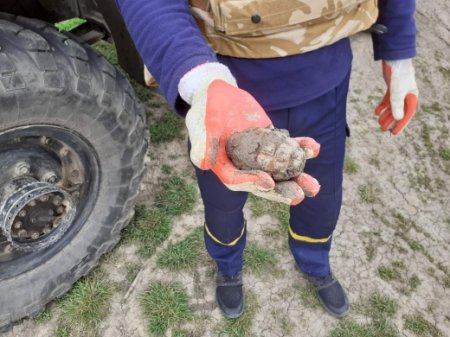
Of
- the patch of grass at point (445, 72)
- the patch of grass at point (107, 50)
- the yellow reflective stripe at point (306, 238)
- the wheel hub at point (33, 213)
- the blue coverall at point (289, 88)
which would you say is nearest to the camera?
the blue coverall at point (289, 88)

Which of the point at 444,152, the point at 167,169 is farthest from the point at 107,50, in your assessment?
the point at 444,152

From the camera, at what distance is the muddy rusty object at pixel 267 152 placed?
1037mm

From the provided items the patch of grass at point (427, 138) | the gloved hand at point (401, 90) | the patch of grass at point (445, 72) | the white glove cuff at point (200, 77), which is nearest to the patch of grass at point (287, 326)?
the gloved hand at point (401, 90)

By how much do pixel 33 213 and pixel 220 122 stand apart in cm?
107

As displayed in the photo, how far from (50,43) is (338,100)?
0.96 meters

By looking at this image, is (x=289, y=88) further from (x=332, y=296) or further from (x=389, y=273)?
(x=389, y=273)

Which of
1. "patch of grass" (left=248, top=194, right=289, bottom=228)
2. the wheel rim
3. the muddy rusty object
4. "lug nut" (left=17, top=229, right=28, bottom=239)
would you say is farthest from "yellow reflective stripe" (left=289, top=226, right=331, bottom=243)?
"lug nut" (left=17, top=229, right=28, bottom=239)

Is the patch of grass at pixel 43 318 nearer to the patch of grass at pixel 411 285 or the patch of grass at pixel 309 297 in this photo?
the patch of grass at pixel 309 297

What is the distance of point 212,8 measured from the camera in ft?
4.01

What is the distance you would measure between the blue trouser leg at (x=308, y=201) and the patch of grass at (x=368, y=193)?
24.7 inches

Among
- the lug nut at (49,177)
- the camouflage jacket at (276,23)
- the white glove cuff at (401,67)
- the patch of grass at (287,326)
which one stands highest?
the camouflage jacket at (276,23)

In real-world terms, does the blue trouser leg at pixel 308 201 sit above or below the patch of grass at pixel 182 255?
above

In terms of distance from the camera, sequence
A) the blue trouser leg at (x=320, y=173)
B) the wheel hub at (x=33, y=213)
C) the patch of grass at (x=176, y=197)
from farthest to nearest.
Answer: the patch of grass at (x=176, y=197) < the wheel hub at (x=33, y=213) < the blue trouser leg at (x=320, y=173)

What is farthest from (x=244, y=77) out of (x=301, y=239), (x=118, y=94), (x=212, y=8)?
(x=301, y=239)
